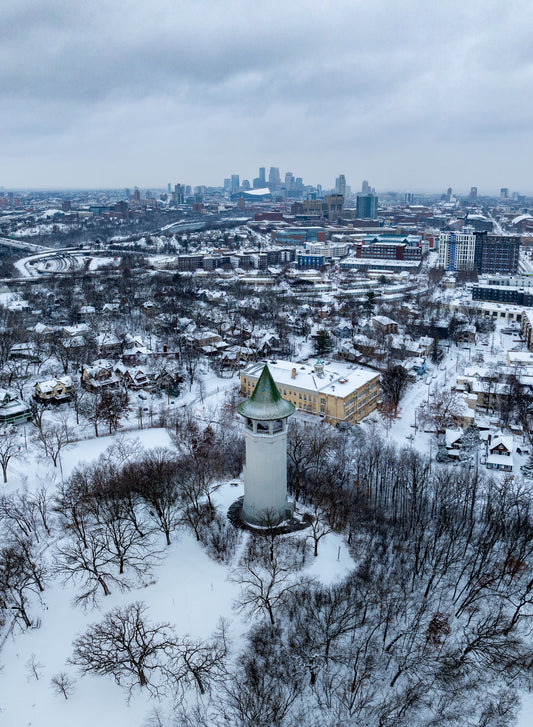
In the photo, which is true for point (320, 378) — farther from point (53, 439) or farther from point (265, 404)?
point (53, 439)

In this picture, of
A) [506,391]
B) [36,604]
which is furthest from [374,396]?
[36,604]

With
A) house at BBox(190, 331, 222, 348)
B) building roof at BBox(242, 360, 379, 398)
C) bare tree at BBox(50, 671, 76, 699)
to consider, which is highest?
house at BBox(190, 331, 222, 348)

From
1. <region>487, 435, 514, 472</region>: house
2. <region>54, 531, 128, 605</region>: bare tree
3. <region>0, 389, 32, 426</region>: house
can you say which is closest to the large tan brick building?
<region>487, 435, 514, 472</region>: house

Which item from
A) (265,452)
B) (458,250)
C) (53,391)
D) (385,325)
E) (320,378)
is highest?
(458,250)

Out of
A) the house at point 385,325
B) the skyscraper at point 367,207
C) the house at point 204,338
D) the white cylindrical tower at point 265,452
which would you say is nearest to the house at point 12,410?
the house at point 204,338

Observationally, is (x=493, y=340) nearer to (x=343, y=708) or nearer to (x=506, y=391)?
(x=506, y=391)

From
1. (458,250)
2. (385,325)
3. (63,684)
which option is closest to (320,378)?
(385,325)

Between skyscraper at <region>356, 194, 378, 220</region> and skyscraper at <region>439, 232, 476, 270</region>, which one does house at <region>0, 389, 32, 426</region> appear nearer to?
skyscraper at <region>439, 232, 476, 270</region>
